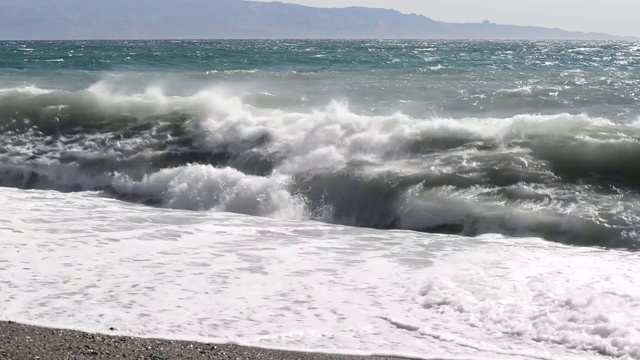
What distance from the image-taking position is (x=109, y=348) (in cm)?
441

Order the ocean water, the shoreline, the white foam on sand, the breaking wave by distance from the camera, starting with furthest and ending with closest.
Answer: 1. the breaking wave
2. the ocean water
3. the white foam on sand
4. the shoreline

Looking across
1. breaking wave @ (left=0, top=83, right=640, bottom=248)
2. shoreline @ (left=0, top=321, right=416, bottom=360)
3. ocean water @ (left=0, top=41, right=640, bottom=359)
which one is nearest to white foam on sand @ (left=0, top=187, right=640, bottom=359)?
ocean water @ (left=0, top=41, right=640, bottom=359)

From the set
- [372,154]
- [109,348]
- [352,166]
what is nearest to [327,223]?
[352,166]

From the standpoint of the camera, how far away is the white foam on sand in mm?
4781

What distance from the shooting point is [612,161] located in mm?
9648

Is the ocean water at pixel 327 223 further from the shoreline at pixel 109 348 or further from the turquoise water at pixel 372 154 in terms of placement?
the shoreline at pixel 109 348

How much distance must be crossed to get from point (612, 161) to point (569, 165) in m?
0.58

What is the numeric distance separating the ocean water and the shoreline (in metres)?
0.14

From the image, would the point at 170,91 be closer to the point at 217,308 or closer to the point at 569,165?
the point at 569,165

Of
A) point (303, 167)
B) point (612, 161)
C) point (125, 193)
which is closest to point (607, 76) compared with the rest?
point (612, 161)

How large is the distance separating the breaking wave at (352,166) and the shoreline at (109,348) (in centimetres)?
403

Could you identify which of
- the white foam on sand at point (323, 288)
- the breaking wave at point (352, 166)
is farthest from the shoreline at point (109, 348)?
the breaking wave at point (352, 166)

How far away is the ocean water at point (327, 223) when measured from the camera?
500 centimetres

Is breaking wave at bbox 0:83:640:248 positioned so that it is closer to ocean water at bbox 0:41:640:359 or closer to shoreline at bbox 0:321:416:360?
ocean water at bbox 0:41:640:359
